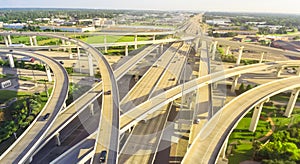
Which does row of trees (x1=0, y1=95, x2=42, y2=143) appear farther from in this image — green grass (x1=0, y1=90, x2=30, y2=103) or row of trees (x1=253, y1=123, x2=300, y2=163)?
row of trees (x1=253, y1=123, x2=300, y2=163)

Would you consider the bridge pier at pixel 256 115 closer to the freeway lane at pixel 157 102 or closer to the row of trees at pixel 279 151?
the row of trees at pixel 279 151

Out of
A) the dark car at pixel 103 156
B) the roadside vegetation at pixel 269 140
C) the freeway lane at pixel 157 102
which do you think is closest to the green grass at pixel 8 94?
the freeway lane at pixel 157 102

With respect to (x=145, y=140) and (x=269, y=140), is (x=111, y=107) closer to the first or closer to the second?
(x=145, y=140)

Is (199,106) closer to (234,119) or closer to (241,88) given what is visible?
(234,119)

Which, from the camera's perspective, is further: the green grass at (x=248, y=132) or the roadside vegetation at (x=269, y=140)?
the green grass at (x=248, y=132)

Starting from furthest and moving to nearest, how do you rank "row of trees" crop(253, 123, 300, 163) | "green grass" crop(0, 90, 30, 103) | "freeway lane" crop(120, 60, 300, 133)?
"green grass" crop(0, 90, 30, 103), "row of trees" crop(253, 123, 300, 163), "freeway lane" crop(120, 60, 300, 133)

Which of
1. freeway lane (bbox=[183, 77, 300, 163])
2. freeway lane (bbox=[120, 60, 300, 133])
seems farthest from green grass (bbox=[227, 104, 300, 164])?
freeway lane (bbox=[120, 60, 300, 133])

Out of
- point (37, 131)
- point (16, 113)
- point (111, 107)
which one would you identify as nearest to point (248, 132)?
point (111, 107)

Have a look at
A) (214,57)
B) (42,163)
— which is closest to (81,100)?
(42,163)
